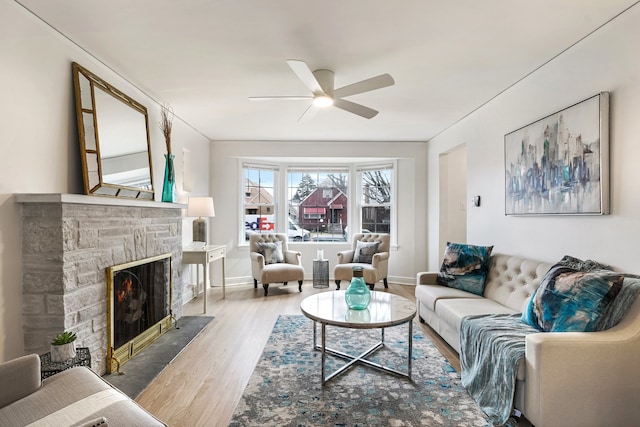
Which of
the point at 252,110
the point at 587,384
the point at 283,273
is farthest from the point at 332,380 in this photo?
the point at 252,110

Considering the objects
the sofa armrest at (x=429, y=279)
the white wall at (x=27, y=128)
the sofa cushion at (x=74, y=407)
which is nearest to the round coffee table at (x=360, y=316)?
the sofa armrest at (x=429, y=279)

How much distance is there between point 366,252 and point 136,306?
338 cm

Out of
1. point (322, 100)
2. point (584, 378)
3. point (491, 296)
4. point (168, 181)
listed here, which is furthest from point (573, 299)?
point (168, 181)

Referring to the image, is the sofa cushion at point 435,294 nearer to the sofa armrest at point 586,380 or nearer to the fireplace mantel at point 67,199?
the sofa armrest at point 586,380

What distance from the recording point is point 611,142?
2.20m

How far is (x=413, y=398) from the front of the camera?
2.21m

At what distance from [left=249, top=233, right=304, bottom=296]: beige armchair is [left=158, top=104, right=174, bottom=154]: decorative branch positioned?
2.09m

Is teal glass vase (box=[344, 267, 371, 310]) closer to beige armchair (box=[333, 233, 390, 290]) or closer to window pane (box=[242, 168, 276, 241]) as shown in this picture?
beige armchair (box=[333, 233, 390, 290])

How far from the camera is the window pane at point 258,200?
19.8ft

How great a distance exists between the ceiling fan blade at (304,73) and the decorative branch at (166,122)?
189 cm

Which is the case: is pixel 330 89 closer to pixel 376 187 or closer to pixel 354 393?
pixel 354 393

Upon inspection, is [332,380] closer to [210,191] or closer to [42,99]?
[42,99]

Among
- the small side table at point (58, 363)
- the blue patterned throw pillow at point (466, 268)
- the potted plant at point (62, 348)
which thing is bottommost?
the small side table at point (58, 363)

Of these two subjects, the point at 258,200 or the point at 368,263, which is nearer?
the point at 368,263
